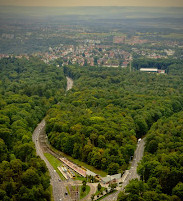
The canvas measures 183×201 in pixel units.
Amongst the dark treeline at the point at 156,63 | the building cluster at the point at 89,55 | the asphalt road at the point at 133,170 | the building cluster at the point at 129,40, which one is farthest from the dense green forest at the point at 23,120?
the building cluster at the point at 129,40

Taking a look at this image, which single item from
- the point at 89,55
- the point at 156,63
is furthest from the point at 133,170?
the point at 89,55

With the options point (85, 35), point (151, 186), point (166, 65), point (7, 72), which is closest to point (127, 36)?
point (85, 35)

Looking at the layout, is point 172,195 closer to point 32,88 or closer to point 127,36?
point 32,88

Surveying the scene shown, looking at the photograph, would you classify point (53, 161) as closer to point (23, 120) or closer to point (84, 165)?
point (84, 165)

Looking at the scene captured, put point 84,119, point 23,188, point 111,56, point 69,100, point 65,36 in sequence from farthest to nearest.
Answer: point 65,36 < point 111,56 < point 69,100 < point 84,119 < point 23,188

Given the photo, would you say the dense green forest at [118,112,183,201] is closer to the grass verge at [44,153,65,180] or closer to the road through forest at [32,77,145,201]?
the road through forest at [32,77,145,201]

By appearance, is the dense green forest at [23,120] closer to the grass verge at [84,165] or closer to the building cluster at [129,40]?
the grass verge at [84,165]

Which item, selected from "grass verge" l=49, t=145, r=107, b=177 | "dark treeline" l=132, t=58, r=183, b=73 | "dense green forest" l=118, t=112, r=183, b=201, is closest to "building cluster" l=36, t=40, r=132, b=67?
"dark treeline" l=132, t=58, r=183, b=73
